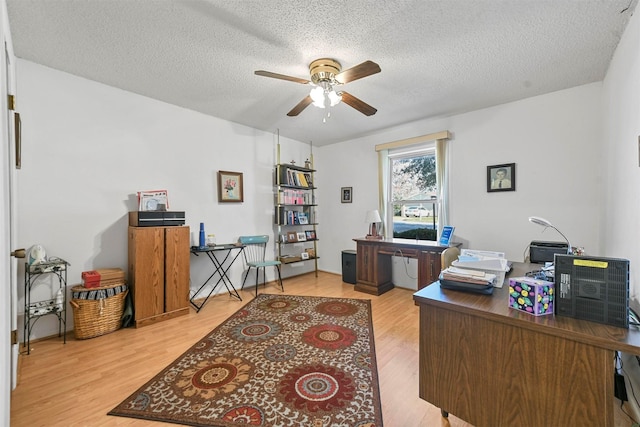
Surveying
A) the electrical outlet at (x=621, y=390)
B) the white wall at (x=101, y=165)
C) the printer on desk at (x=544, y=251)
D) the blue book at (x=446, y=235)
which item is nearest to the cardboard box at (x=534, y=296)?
the electrical outlet at (x=621, y=390)

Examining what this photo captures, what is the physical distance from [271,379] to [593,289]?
1.97 m

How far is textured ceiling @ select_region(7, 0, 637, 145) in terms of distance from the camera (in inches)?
70.7

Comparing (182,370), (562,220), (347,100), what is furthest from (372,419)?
(562,220)

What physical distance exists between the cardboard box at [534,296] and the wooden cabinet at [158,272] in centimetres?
320

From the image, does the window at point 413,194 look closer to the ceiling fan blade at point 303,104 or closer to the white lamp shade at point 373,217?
the white lamp shade at point 373,217

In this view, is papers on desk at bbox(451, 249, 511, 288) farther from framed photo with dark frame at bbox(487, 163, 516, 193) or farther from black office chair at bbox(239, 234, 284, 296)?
black office chair at bbox(239, 234, 284, 296)

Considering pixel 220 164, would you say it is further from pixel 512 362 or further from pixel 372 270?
pixel 512 362

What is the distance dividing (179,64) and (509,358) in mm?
3305

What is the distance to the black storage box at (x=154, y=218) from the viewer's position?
2893 millimetres

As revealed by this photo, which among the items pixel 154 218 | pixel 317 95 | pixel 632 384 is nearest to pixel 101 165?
pixel 154 218

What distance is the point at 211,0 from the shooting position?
1712mm

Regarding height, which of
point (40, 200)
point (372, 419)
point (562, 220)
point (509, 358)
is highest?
point (40, 200)

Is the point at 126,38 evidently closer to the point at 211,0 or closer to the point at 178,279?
the point at 211,0

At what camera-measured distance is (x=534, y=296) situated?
1.24 m
